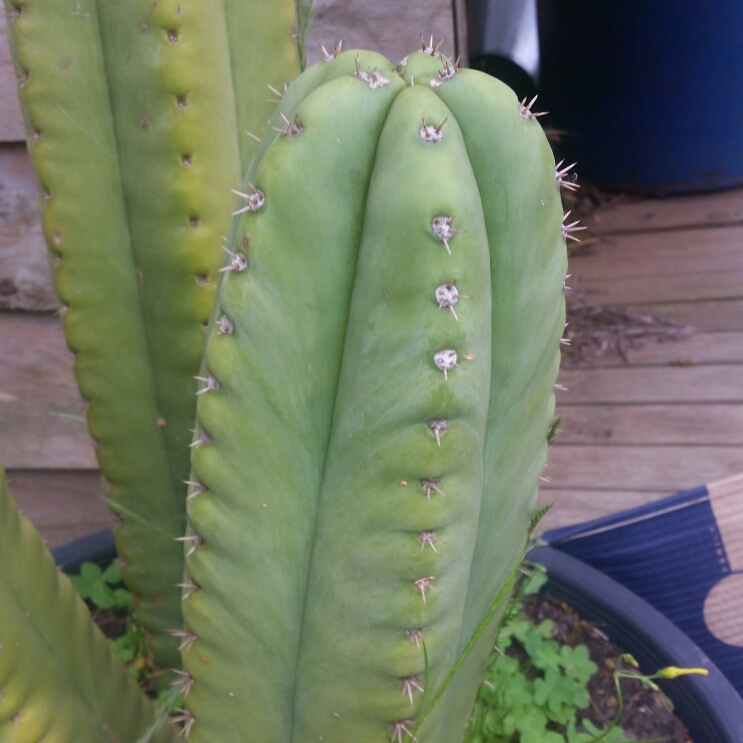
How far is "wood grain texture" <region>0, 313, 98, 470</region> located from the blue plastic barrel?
6.33 ft

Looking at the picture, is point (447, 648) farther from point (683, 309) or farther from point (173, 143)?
point (683, 309)

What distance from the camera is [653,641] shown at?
0.98 metres

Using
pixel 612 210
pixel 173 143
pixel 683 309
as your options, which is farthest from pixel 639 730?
pixel 612 210

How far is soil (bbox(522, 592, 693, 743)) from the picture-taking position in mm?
964

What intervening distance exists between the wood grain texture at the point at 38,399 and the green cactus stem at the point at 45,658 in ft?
2.06

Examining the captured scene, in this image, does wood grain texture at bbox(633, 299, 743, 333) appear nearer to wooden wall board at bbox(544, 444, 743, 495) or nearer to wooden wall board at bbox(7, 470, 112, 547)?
wooden wall board at bbox(544, 444, 743, 495)

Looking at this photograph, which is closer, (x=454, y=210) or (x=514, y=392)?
(x=454, y=210)

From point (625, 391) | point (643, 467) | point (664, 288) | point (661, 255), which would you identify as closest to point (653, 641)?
point (643, 467)

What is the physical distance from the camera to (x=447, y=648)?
0.56 m

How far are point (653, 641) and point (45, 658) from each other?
0.79 meters

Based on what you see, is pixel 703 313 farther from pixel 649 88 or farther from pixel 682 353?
pixel 649 88

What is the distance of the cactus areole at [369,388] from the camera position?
46 cm

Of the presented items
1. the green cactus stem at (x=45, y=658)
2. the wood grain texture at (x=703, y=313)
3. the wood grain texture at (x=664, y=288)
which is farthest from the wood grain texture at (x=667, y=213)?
the green cactus stem at (x=45, y=658)

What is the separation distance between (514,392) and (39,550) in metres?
0.45
